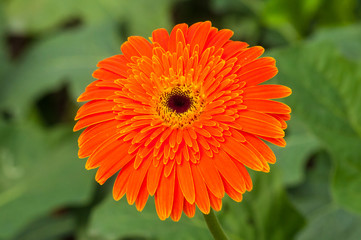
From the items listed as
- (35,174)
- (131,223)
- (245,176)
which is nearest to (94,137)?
(245,176)

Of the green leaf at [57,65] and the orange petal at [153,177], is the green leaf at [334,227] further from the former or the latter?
the green leaf at [57,65]

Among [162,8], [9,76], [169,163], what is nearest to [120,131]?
[169,163]

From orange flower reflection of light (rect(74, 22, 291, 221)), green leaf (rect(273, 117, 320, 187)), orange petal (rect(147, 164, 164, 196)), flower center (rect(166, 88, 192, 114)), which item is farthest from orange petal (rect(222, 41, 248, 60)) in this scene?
green leaf (rect(273, 117, 320, 187))

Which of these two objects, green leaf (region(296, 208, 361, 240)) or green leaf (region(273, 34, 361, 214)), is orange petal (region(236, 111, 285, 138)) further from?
green leaf (region(296, 208, 361, 240))

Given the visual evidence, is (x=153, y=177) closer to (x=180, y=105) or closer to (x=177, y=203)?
(x=177, y=203)

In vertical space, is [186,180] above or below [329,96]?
below

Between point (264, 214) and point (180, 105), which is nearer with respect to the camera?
point (180, 105)
